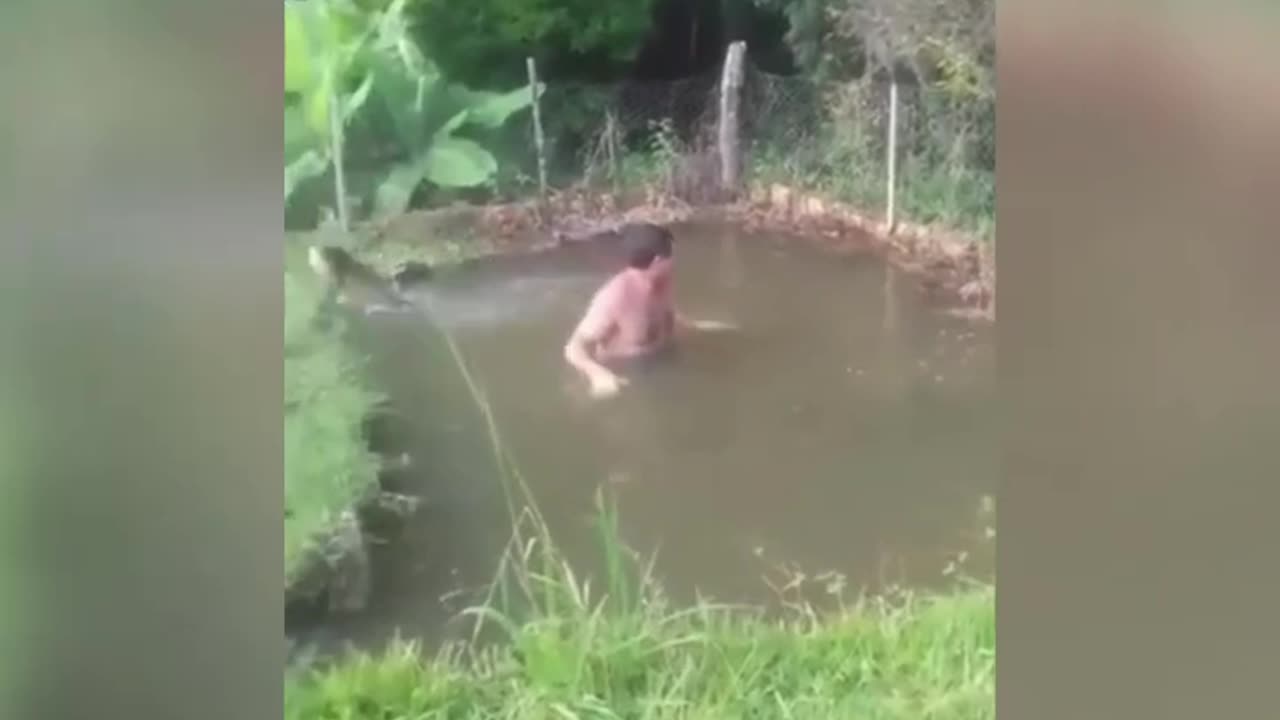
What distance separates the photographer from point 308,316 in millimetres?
903

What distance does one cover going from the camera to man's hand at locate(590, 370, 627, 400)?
90 cm

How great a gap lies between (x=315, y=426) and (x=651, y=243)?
0.79 ft

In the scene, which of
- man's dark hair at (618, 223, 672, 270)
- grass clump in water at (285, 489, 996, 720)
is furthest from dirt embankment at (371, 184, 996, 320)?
grass clump in water at (285, 489, 996, 720)

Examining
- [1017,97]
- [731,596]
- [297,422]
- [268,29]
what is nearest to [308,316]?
[297,422]

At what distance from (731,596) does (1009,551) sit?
0.17 m

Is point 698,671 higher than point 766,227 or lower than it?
lower

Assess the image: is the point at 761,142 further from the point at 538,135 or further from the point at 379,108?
the point at 379,108

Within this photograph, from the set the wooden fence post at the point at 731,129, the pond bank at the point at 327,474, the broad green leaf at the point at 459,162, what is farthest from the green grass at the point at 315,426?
the wooden fence post at the point at 731,129

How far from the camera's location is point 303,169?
907 mm

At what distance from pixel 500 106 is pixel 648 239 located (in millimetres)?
127

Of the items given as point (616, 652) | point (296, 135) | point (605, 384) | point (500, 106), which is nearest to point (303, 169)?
point (296, 135)

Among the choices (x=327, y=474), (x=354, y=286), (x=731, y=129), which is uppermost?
(x=731, y=129)

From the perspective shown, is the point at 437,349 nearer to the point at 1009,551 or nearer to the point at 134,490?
the point at 134,490

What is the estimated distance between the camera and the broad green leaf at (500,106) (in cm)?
91
